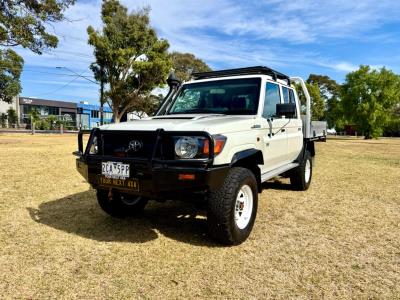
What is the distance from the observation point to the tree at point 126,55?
87.2 ft

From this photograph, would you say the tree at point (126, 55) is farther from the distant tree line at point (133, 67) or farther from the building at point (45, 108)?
the building at point (45, 108)

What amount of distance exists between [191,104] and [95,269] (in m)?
2.84

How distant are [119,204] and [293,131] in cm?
324

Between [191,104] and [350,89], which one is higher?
[350,89]

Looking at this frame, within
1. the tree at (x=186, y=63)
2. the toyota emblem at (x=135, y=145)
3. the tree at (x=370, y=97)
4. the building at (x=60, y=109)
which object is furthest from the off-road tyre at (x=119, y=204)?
the building at (x=60, y=109)

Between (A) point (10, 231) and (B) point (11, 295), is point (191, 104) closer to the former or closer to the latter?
(A) point (10, 231)

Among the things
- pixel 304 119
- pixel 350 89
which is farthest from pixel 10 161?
pixel 350 89

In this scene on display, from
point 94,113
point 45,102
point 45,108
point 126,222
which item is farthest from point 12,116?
point 126,222

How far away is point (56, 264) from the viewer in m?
3.40

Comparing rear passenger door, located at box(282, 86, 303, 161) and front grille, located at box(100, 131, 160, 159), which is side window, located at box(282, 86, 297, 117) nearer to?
rear passenger door, located at box(282, 86, 303, 161)

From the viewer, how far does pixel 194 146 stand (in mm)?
3564

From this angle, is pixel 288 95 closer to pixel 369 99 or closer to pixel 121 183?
pixel 121 183

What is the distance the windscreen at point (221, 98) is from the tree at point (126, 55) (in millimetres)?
22091

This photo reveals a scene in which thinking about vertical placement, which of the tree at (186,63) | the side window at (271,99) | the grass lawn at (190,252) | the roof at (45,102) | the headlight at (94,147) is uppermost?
the tree at (186,63)
